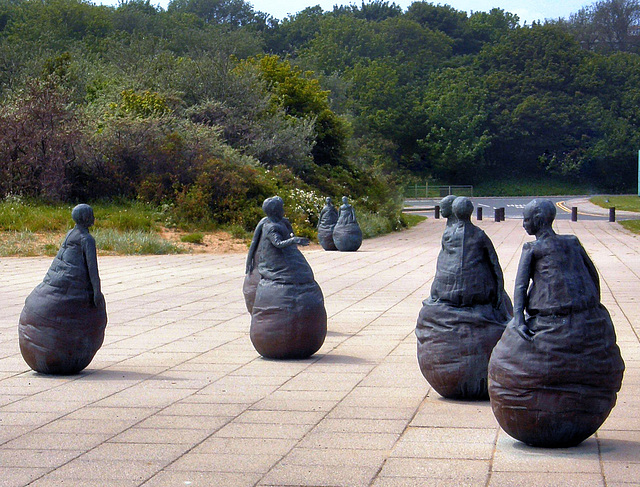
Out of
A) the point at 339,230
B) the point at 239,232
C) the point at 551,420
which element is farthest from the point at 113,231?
the point at 551,420

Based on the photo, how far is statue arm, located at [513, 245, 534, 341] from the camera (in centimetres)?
528

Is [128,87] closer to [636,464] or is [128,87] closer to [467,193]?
[636,464]

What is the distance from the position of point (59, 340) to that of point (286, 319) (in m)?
2.09

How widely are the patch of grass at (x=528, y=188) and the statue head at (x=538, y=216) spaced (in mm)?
70620

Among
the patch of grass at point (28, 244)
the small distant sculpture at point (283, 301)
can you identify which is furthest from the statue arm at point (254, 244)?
the patch of grass at point (28, 244)

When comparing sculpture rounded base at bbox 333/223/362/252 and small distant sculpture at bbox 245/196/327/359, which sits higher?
small distant sculpture at bbox 245/196/327/359

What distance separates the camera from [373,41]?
8838cm

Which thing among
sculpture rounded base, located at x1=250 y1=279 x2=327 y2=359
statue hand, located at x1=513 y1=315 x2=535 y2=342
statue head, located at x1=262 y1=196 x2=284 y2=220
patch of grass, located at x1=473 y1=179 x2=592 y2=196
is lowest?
patch of grass, located at x1=473 y1=179 x2=592 y2=196

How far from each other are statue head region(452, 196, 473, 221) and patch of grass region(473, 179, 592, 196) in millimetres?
69347

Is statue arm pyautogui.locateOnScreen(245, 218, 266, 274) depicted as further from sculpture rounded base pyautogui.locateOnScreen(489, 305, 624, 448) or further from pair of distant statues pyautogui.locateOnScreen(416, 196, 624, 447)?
sculpture rounded base pyautogui.locateOnScreen(489, 305, 624, 448)

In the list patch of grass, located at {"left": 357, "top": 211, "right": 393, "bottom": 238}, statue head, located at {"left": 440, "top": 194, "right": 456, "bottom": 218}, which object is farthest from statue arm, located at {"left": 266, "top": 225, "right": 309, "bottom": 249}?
patch of grass, located at {"left": 357, "top": 211, "right": 393, "bottom": 238}

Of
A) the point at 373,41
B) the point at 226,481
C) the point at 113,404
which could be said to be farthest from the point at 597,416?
the point at 373,41

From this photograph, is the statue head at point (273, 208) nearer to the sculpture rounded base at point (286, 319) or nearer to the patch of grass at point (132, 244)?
the sculpture rounded base at point (286, 319)

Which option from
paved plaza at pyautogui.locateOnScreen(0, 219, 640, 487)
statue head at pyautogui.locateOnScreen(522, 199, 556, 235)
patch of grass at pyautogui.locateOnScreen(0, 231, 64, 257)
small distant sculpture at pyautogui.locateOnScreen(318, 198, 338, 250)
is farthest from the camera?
small distant sculpture at pyautogui.locateOnScreen(318, 198, 338, 250)
